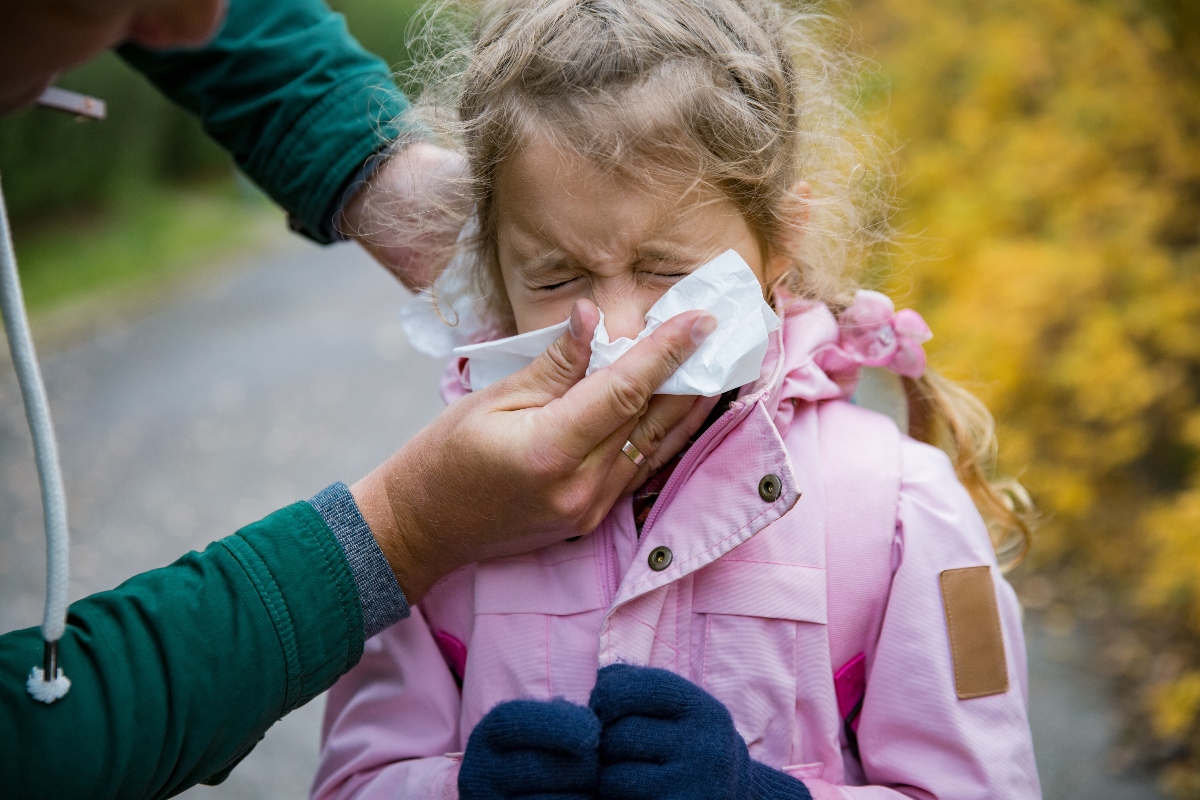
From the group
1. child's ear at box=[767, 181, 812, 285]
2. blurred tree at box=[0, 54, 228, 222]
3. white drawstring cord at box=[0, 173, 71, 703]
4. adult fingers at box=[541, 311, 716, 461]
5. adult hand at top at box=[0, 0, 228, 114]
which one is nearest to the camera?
adult hand at top at box=[0, 0, 228, 114]

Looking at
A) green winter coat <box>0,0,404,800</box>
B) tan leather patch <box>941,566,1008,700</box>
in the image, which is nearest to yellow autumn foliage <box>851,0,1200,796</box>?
tan leather patch <box>941,566,1008,700</box>

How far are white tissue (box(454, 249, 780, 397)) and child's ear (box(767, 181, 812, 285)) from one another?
0.76 feet

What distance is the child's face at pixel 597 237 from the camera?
1592mm

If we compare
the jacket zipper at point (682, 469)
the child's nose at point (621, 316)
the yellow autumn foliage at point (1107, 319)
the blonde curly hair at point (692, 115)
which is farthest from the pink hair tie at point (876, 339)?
the yellow autumn foliage at point (1107, 319)

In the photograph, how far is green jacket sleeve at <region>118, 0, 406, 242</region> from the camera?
2168 mm

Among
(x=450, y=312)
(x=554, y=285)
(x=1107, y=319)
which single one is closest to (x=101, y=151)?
(x=1107, y=319)

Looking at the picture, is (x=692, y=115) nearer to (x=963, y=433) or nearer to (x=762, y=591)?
(x=762, y=591)

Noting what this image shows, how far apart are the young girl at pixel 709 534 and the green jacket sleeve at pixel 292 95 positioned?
0.47 m

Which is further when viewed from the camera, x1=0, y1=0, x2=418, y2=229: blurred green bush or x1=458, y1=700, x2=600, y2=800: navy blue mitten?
x1=0, y1=0, x2=418, y2=229: blurred green bush

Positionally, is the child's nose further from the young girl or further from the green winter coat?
the green winter coat

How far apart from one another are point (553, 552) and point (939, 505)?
67 cm

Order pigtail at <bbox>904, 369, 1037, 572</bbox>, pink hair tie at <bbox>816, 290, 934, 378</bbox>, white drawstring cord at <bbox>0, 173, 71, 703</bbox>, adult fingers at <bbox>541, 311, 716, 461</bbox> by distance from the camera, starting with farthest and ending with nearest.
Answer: pigtail at <bbox>904, 369, 1037, 572</bbox> < pink hair tie at <bbox>816, 290, 934, 378</bbox> < adult fingers at <bbox>541, 311, 716, 461</bbox> < white drawstring cord at <bbox>0, 173, 71, 703</bbox>

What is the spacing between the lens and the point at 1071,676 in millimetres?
3938

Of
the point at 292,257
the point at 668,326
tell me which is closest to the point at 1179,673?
the point at 668,326
